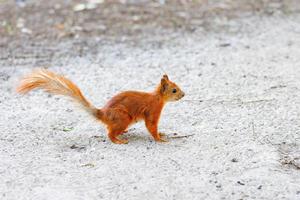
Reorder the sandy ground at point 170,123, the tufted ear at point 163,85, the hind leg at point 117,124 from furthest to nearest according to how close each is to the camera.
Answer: the tufted ear at point 163,85
the hind leg at point 117,124
the sandy ground at point 170,123

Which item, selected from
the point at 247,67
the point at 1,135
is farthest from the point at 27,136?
the point at 247,67

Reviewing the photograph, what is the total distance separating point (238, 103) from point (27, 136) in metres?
1.77

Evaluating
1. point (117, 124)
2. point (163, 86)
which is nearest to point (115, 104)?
point (117, 124)

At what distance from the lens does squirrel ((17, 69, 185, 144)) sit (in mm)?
4309


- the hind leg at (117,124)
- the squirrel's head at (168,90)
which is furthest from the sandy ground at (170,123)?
the squirrel's head at (168,90)

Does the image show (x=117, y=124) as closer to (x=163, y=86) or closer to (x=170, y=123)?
(x=163, y=86)

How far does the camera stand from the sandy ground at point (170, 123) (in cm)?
378

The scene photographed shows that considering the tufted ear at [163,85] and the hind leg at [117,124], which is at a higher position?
the tufted ear at [163,85]

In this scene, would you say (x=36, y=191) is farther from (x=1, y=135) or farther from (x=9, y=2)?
(x=9, y=2)

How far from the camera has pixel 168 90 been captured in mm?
4473

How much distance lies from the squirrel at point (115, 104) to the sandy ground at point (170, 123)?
5.4 inches

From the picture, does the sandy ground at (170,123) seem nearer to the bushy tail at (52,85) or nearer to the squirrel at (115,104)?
the squirrel at (115,104)

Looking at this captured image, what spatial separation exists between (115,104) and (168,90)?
A: 407 mm

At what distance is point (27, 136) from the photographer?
179 inches
